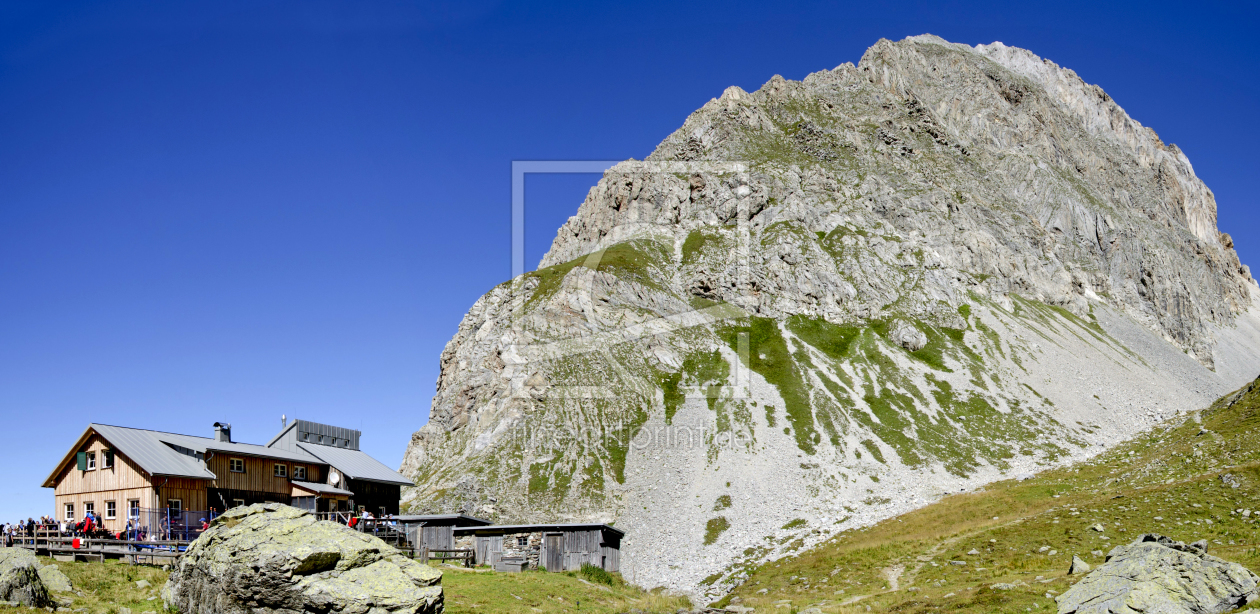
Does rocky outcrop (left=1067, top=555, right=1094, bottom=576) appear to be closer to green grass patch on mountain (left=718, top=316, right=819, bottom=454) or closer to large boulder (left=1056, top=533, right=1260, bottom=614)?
large boulder (left=1056, top=533, right=1260, bottom=614)

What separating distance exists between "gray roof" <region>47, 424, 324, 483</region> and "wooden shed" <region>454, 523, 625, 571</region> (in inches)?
638

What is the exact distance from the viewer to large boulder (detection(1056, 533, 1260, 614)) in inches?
944

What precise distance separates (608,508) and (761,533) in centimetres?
1905

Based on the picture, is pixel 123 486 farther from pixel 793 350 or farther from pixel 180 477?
pixel 793 350

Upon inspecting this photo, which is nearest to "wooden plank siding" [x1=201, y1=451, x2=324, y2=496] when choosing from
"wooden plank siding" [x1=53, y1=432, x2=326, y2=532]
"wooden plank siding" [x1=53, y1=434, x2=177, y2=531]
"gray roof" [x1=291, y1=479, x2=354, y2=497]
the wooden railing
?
"wooden plank siding" [x1=53, y1=432, x2=326, y2=532]

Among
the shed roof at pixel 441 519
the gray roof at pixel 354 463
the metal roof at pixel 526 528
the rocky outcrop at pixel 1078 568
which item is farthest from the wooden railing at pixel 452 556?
the rocky outcrop at pixel 1078 568

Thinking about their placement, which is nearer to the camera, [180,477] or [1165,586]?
[1165,586]

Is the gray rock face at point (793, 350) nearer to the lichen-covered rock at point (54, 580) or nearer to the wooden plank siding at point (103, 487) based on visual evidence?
the wooden plank siding at point (103, 487)

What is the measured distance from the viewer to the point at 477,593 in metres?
32.7

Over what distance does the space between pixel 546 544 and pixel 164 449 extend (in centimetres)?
2449

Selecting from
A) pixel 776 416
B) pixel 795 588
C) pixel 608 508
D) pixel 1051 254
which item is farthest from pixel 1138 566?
pixel 1051 254

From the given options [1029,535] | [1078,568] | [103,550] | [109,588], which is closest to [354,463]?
[103,550]

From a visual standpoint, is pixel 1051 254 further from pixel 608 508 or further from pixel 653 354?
pixel 608 508

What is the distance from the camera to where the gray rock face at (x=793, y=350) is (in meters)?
91.4
